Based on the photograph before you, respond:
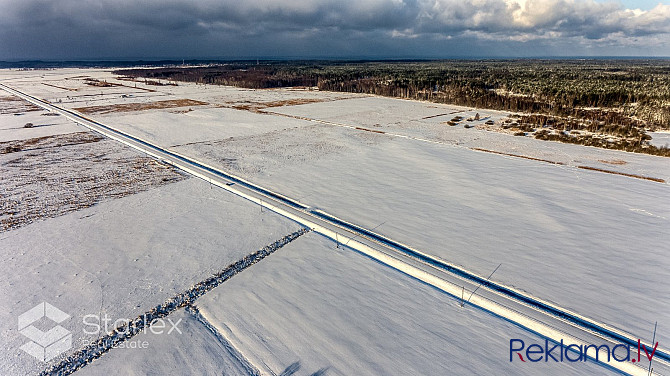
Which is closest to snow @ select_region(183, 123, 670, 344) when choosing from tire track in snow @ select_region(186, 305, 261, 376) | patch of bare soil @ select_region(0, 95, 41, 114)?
tire track in snow @ select_region(186, 305, 261, 376)

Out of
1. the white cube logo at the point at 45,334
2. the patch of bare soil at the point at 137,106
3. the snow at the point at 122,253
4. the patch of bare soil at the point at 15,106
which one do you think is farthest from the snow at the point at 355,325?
the patch of bare soil at the point at 15,106

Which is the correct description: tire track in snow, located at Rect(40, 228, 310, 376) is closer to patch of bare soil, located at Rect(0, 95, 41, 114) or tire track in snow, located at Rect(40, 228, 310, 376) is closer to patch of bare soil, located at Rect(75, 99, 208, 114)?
patch of bare soil, located at Rect(75, 99, 208, 114)

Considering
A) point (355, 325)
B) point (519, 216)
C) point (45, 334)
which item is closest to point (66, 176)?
point (45, 334)

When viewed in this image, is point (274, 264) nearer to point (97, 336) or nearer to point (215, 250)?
point (215, 250)

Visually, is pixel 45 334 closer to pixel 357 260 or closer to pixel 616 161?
pixel 357 260

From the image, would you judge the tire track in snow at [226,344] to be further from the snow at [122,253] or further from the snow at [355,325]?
the snow at [122,253]

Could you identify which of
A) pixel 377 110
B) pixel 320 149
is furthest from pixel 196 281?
pixel 377 110
